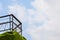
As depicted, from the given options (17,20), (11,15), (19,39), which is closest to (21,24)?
(17,20)

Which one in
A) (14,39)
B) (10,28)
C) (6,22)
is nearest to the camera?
(14,39)

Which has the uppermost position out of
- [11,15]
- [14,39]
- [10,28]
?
[11,15]

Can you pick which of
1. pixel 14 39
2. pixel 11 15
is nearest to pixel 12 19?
pixel 11 15

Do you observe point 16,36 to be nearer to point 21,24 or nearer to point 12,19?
point 12,19

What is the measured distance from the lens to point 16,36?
1070cm

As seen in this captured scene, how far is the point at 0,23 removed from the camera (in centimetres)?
1362

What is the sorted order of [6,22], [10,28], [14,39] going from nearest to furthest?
[14,39] → [10,28] → [6,22]

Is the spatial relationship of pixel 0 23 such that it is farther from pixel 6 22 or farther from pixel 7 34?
pixel 7 34

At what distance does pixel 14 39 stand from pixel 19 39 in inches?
21.5

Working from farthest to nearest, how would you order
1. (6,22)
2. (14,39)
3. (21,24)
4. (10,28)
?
(21,24)
(6,22)
(10,28)
(14,39)

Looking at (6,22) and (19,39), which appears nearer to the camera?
(19,39)

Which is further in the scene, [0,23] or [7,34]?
[0,23]

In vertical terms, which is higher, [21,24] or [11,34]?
[21,24]

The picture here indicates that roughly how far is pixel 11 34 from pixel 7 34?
0.25 m
